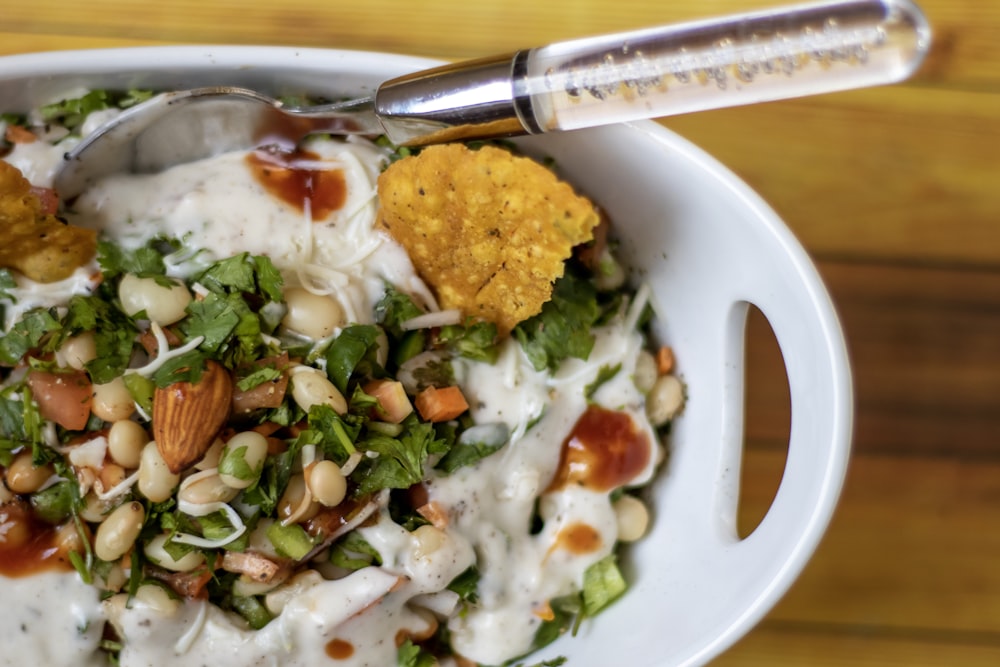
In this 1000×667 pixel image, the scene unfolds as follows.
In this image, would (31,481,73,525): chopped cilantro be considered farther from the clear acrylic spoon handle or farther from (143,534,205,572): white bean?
the clear acrylic spoon handle

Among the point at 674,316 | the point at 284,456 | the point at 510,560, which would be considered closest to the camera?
the point at 284,456

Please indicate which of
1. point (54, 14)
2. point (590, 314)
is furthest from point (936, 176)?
point (54, 14)

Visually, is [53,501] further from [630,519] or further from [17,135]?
[630,519]

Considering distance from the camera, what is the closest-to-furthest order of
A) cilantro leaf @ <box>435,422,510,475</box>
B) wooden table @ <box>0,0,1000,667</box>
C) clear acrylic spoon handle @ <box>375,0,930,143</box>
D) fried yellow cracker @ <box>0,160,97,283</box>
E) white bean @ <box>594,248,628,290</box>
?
clear acrylic spoon handle @ <box>375,0,930,143</box> < fried yellow cracker @ <box>0,160,97,283</box> < cilantro leaf @ <box>435,422,510,475</box> < white bean @ <box>594,248,628,290</box> < wooden table @ <box>0,0,1000,667</box>

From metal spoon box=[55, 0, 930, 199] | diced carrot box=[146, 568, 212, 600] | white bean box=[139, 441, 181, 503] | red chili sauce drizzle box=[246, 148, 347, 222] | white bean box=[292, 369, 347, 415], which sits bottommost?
diced carrot box=[146, 568, 212, 600]

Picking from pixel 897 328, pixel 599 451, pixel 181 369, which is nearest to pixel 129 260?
pixel 181 369

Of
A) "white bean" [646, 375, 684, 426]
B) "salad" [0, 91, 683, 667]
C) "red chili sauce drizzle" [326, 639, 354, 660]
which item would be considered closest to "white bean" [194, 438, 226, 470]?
"salad" [0, 91, 683, 667]

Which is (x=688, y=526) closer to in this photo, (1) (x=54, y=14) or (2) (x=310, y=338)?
(2) (x=310, y=338)
